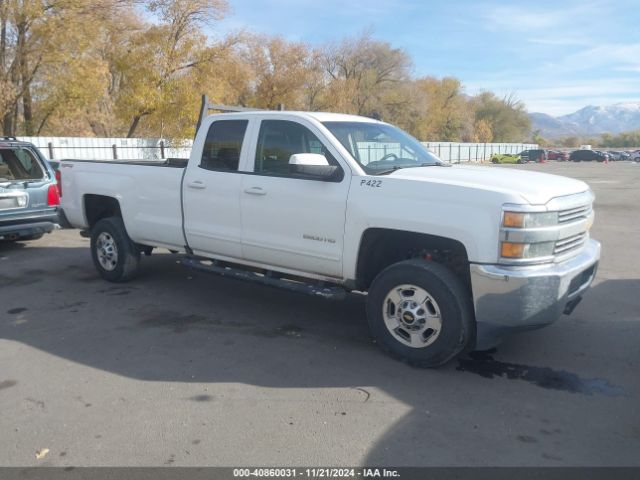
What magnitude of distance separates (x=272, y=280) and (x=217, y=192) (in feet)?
3.51

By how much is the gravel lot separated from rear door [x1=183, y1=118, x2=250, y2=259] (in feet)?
2.55

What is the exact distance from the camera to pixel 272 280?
527 cm

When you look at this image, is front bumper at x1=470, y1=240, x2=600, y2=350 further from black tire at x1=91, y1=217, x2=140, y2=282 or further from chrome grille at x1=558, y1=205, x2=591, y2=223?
black tire at x1=91, y1=217, x2=140, y2=282

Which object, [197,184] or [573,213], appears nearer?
[573,213]

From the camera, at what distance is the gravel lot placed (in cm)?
328

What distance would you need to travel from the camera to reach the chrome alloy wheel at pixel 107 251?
270 inches

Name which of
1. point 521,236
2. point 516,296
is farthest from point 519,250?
point 516,296

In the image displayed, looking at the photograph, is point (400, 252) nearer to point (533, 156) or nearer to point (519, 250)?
→ point (519, 250)

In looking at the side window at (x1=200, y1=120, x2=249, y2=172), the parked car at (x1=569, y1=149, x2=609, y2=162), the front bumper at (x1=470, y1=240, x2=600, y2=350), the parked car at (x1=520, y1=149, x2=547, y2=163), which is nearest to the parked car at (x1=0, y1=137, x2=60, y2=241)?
the side window at (x1=200, y1=120, x2=249, y2=172)

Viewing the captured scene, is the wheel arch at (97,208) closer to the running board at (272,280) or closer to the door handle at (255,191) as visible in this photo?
the running board at (272,280)

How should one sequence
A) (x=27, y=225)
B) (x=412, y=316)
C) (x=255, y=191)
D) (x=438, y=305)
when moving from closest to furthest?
(x=438, y=305) → (x=412, y=316) → (x=255, y=191) → (x=27, y=225)

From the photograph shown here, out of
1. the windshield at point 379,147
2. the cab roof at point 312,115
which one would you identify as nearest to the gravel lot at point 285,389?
the windshield at point 379,147

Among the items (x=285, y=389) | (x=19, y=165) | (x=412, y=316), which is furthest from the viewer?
(x=19, y=165)

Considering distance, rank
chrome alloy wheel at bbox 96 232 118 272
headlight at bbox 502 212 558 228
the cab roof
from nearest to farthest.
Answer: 1. headlight at bbox 502 212 558 228
2. the cab roof
3. chrome alloy wheel at bbox 96 232 118 272
